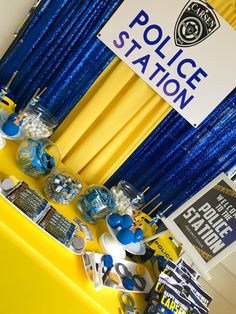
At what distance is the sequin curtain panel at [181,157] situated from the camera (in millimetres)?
1871

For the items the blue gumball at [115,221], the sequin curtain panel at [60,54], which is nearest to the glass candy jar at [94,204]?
the blue gumball at [115,221]

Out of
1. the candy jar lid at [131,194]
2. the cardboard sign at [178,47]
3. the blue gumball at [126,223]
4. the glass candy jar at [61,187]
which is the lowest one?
the glass candy jar at [61,187]

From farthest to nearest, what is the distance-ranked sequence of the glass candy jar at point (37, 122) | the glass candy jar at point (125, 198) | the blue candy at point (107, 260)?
the glass candy jar at point (125, 198) < the glass candy jar at point (37, 122) < the blue candy at point (107, 260)

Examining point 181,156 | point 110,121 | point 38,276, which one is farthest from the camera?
point 181,156

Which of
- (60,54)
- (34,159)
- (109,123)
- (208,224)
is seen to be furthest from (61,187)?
(208,224)

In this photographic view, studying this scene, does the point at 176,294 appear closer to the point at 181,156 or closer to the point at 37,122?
the point at 181,156

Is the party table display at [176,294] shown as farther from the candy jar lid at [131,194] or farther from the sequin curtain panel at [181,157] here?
the sequin curtain panel at [181,157]

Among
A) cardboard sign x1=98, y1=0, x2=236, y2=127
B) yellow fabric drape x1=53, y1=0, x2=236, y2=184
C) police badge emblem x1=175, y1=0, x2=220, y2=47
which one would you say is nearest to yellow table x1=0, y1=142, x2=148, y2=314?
yellow fabric drape x1=53, y1=0, x2=236, y2=184

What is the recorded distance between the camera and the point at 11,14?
1.55 metres

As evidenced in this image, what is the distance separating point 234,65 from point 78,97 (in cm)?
72

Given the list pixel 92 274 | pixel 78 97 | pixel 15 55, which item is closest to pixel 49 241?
pixel 92 274

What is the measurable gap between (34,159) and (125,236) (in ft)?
1.64

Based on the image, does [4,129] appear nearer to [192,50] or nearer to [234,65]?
[192,50]

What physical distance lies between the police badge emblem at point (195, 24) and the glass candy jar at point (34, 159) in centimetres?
75
